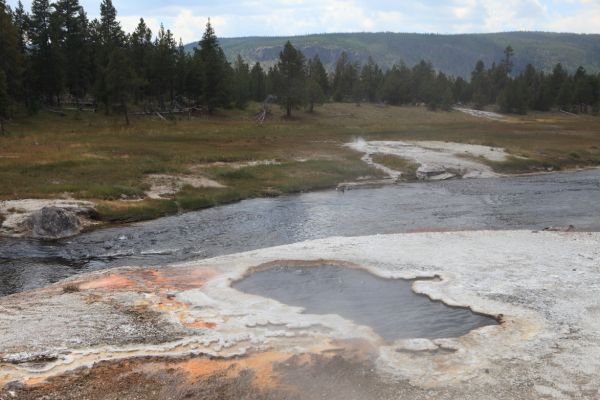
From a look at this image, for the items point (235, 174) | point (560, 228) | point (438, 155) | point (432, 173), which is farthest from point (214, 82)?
point (560, 228)

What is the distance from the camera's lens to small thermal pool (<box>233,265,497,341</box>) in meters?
14.8

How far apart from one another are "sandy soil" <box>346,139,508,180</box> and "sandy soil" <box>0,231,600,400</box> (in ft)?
94.1

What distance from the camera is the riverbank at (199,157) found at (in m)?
35.4

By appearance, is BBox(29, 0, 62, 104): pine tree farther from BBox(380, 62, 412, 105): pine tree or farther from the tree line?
BBox(380, 62, 412, 105): pine tree

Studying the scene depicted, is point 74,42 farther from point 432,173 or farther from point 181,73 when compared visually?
point 432,173

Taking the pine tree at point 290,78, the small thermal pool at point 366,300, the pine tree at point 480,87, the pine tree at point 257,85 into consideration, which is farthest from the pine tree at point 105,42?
the pine tree at point 480,87

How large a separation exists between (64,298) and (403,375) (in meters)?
10.7

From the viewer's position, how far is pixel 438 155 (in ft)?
179

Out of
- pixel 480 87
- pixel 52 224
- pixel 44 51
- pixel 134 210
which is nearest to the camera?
Answer: pixel 52 224

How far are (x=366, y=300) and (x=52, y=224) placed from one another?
1866cm

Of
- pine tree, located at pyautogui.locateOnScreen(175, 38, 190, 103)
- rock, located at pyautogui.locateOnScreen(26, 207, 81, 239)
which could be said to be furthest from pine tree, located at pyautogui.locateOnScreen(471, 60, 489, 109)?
rock, located at pyautogui.locateOnScreen(26, 207, 81, 239)

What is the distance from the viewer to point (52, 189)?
3419 cm

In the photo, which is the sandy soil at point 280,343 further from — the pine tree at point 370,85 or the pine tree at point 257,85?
the pine tree at point 370,85

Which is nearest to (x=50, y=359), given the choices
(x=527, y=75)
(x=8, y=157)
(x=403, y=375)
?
(x=403, y=375)
